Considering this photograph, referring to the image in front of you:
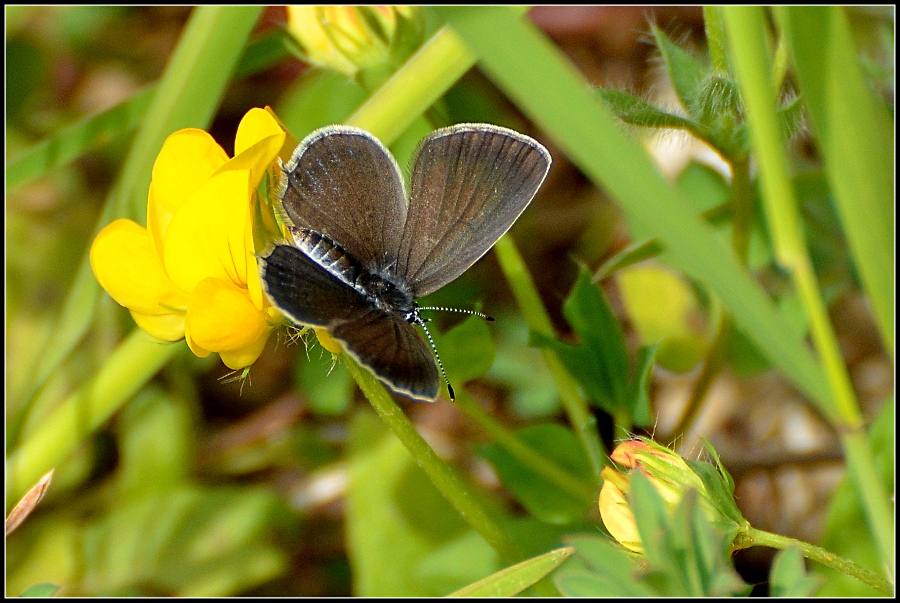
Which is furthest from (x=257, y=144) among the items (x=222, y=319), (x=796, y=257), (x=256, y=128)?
(x=796, y=257)

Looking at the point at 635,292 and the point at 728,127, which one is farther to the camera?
the point at 635,292

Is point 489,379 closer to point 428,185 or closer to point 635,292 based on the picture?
point 635,292

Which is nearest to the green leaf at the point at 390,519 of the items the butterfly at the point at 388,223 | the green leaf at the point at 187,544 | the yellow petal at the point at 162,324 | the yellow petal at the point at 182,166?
the green leaf at the point at 187,544

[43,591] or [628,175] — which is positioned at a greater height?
[43,591]

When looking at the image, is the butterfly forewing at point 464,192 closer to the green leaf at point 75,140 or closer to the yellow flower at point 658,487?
the yellow flower at point 658,487

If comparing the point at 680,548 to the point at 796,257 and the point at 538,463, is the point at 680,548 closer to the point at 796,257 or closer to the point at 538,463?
the point at 796,257

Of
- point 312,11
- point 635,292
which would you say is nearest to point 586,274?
point 635,292
